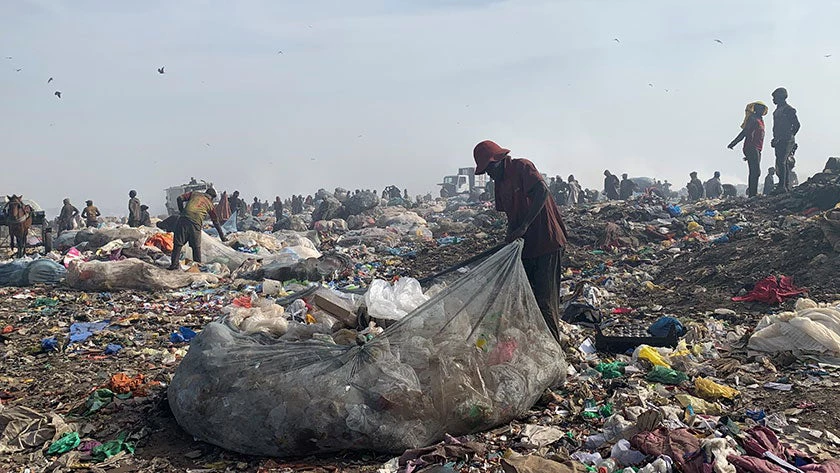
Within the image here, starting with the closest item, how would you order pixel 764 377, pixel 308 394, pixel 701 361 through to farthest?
pixel 308 394 < pixel 764 377 < pixel 701 361

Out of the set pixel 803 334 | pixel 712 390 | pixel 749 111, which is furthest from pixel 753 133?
pixel 712 390

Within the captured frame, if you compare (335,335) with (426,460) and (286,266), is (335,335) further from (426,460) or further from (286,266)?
(286,266)

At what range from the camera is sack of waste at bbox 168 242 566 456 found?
2.51m

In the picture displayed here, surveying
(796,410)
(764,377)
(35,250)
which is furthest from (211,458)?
(35,250)

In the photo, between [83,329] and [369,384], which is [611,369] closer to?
[369,384]

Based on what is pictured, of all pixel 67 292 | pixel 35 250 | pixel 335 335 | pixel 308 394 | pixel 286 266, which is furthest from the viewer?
pixel 35 250

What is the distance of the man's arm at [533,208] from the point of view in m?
3.64

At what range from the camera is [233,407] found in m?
2.60

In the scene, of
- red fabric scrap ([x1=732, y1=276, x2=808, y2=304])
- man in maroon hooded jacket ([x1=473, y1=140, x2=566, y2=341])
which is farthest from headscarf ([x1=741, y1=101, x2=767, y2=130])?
man in maroon hooded jacket ([x1=473, y1=140, x2=566, y2=341])

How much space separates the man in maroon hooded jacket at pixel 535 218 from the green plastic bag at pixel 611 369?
0.36 meters

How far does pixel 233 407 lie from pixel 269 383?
0.20 m

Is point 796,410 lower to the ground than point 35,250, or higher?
lower

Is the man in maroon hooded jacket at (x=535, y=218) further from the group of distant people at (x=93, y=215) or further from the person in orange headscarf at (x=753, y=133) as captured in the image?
the group of distant people at (x=93, y=215)

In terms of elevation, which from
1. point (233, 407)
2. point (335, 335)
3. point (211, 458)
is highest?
point (335, 335)
